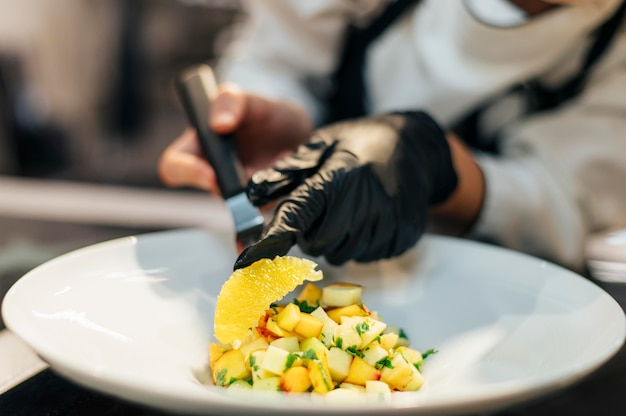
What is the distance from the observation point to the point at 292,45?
3.62ft

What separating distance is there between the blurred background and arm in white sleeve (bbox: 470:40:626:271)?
0.63m

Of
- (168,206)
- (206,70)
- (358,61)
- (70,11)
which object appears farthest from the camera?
(70,11)

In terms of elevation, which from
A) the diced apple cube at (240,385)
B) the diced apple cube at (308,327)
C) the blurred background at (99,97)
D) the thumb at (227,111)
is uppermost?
the thumb at (227,111)

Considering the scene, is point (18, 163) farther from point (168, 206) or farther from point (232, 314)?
point (232, 314)

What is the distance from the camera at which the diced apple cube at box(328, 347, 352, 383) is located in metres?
0.44

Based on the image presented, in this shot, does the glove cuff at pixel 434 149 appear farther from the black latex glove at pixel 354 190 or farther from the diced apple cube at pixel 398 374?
the diced apple cube at pixel 398 374

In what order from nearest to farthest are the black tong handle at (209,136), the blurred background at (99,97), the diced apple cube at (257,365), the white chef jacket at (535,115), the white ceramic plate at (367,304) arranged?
the white ceramic plate at (367,304)
the diced apple cube at (257,365)
the black tong handle at (209,136)
the white chef jacket at (535,115)
the blurred background at (99,97)

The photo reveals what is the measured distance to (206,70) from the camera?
800mm

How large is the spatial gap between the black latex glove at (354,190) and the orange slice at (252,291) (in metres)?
0.04

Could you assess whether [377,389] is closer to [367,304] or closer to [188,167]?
[367,304]

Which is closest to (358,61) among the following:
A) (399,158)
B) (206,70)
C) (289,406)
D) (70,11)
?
(206,70)

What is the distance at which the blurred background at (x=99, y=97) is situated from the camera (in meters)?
1.43

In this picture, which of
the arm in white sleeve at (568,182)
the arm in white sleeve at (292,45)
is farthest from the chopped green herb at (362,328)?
the arm in white sleeve at (292,45)

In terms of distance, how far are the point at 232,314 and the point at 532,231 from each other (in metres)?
0.58
